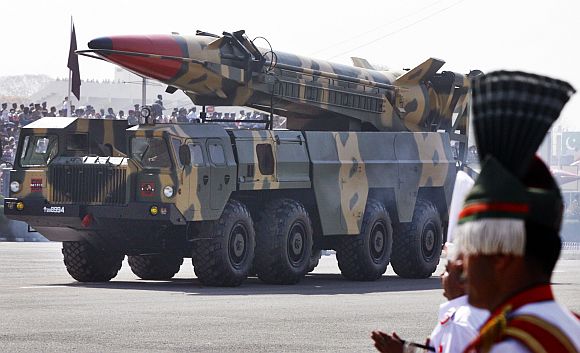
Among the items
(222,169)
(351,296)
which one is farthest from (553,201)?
(222,169)

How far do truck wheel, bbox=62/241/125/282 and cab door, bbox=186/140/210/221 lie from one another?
1529 millimetres

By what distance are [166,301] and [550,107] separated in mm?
15283

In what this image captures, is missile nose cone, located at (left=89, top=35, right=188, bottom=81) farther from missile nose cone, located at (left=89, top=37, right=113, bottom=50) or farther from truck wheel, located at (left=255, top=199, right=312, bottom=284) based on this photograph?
truck wheel, located at (left=255, top=199, right=312, bottom=284)

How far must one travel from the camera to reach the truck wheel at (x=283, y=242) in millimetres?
21703

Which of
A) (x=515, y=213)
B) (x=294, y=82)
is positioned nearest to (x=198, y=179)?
(x=294, y=82)

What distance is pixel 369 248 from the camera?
77.9ft

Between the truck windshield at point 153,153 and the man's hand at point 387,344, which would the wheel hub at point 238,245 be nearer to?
the truck windshield at point 153,153

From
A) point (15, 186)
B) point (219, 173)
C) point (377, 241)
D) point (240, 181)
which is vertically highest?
point (219, 173)

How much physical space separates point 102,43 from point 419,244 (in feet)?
20.6

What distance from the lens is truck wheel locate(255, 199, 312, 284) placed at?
21703mm

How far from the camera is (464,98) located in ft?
92.0

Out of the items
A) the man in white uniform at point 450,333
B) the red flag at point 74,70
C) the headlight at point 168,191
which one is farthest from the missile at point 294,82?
the red flag at point 74,70

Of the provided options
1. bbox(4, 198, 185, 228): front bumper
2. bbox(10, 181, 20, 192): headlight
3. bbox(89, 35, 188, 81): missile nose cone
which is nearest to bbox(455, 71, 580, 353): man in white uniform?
bbox(4, 198, 185, 228): front bumper

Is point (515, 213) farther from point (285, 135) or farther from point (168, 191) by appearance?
point (285, 135)
